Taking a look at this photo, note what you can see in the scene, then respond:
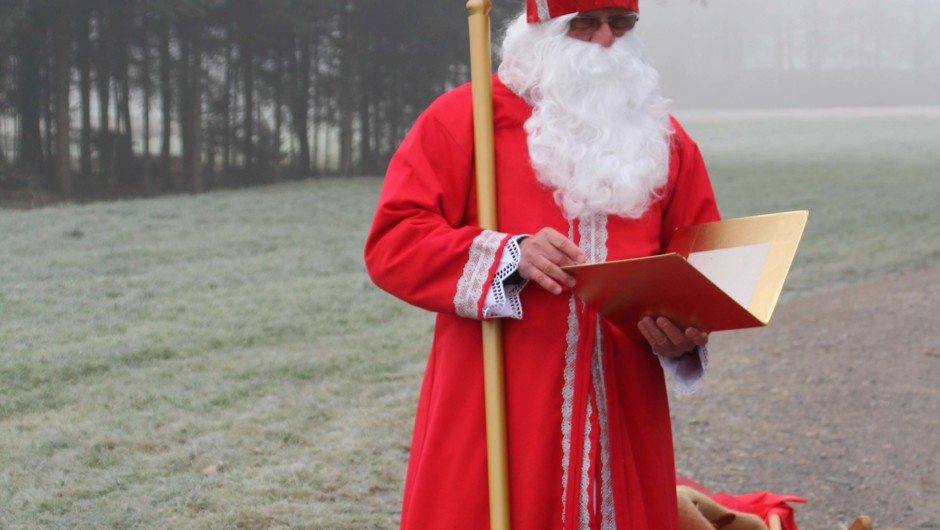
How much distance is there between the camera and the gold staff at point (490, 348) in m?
1.98

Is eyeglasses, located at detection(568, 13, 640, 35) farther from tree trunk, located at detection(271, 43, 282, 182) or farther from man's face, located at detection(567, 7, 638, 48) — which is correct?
tree trunk, located at detection(271, 43, 282, 182)

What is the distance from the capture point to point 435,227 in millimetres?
1948

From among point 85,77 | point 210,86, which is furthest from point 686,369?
point 210,86

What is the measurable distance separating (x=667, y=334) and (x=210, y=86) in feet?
14.9

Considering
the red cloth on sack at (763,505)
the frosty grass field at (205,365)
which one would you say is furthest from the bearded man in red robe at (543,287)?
the frosty grass field at (205,365)

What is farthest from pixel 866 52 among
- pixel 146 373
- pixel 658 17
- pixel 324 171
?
pixel 146 373

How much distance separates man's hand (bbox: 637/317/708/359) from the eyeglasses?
2.06 ft

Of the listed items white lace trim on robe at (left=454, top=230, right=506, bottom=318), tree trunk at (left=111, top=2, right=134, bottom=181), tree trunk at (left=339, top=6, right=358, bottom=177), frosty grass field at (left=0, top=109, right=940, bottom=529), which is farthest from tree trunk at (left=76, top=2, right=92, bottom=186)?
white lace trim on robe at (left=454, top=230, right=506, bottom=318)

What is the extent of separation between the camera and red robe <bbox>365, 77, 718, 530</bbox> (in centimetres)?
199

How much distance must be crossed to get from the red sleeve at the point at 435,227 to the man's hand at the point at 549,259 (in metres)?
0.06

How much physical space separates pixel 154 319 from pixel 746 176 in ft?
20.7

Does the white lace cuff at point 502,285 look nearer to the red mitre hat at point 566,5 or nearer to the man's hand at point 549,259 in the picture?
the man's hand at point 549,259

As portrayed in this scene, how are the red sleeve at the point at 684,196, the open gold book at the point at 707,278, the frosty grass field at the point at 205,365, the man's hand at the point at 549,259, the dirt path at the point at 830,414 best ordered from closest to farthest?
the open gold book at the point at 707,278
the man's hand at the point at 549,259
the red sleeve at the point at 684,196
the frosty grass field at the point at 205,365
the dirt path at the point at 830,414

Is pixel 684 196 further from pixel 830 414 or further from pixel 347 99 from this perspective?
pixel 347 99
